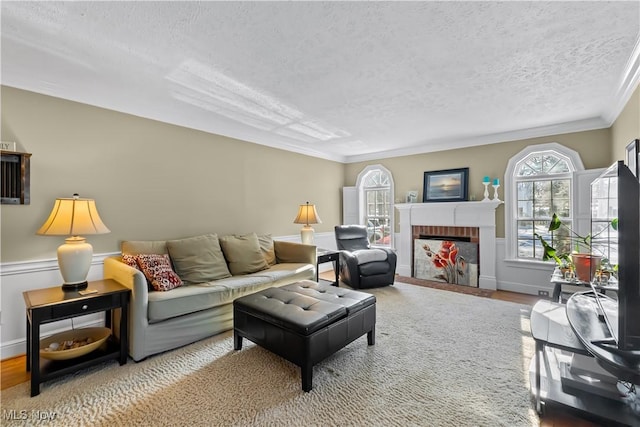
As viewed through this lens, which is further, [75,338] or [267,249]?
[267,249]

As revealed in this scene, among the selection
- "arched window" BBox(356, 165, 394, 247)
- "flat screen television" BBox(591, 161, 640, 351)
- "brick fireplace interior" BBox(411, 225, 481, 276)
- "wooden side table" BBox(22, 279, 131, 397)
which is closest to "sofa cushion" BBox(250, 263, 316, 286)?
"wooden side table" BBox(22, 279, 131, 397)

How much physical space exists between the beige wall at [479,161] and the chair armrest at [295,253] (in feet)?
7.97

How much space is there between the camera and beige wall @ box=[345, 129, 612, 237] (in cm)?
372

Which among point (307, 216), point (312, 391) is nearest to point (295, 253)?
point (307, 216)

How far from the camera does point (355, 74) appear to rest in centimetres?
249

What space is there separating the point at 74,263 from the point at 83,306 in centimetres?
40

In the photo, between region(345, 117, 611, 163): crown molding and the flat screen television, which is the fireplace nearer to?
region(345, 117, 611, 163): crown molding

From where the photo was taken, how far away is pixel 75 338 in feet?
7.65

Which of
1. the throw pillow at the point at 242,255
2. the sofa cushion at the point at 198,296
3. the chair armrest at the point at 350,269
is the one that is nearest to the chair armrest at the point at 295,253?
the throw pillow at the point at 242,255

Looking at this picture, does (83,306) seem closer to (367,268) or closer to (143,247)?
(143,247)

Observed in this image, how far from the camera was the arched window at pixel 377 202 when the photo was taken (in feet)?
18.7

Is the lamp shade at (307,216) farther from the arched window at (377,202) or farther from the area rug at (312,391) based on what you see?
the area rug at (312,391)

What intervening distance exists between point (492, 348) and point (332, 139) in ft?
11.5

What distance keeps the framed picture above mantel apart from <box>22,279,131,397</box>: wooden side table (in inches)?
181
